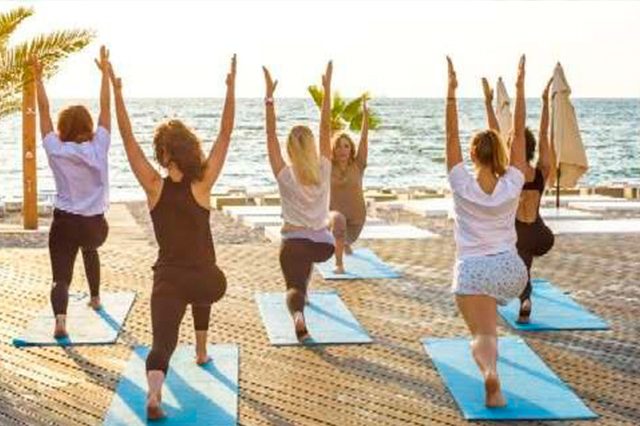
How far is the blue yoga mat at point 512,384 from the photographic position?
544 centimetres

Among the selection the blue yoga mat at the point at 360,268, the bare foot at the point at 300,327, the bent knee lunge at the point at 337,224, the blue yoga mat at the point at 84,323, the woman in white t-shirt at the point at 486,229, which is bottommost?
the blue yoga mat at the point at 360,268

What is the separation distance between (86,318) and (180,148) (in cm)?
311

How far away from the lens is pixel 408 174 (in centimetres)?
5244

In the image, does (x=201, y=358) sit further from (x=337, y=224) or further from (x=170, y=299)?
(x=337, y=224)

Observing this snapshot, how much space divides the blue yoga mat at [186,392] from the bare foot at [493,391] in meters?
1.30

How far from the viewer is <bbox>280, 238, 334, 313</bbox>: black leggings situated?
23.1 feet

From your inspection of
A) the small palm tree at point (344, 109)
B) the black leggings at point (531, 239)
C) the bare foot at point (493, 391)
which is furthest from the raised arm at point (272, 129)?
the small palm tree at point (344, 109)

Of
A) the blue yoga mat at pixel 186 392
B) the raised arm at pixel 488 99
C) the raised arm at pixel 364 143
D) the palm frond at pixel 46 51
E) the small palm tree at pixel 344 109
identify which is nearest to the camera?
the blue yoga mat at pixel 186 392

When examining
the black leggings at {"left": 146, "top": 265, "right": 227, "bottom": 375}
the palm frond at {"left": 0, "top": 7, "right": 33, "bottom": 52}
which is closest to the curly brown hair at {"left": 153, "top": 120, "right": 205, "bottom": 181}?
the black leggings at {"left": 146, "top": 265, "right": 227, "bottom": 375}

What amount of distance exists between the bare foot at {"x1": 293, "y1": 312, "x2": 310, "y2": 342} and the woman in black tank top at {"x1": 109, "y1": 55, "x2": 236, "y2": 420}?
1.85m

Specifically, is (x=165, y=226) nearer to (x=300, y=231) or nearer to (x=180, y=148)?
(x=180, y=148)

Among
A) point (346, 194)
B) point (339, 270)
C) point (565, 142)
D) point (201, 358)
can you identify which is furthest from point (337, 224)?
point (565, 142)

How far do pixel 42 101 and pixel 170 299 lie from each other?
2177 mm

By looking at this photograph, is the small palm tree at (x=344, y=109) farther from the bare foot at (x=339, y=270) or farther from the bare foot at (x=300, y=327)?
the bare foot at (x=300, y=327)
